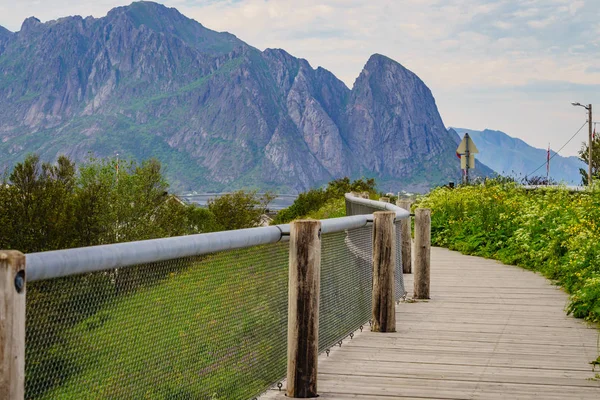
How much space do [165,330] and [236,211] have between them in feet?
382

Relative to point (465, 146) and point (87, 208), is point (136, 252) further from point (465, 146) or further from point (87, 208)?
point (87, 208)

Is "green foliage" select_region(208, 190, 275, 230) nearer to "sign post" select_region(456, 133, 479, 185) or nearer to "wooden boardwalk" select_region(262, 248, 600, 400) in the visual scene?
"sign post" select_region(456, 133, 479, 185)

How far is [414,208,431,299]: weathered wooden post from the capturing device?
11.3 m

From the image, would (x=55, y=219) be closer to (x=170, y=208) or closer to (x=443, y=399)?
(x=170, y=208)

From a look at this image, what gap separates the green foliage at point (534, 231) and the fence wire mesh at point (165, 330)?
4405 mm

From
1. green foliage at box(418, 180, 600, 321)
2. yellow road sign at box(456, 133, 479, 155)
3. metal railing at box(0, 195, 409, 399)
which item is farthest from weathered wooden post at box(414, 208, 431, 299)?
yellow road sign at box(456, 133, 479, 155)

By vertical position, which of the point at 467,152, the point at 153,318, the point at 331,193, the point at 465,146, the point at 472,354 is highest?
the point at 465,146

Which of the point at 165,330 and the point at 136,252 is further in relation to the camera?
the point at 165,330

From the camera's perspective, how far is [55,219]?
274ft

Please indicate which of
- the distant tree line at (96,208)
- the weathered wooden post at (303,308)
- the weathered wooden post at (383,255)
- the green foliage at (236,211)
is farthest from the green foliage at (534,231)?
the green foliage at (236,211)

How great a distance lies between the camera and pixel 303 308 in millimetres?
6047

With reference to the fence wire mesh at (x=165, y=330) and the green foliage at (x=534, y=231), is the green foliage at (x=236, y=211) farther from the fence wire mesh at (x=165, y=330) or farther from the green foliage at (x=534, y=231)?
the fence wire mesh at (x=165, y=330)

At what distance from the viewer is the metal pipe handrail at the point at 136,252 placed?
3445mm

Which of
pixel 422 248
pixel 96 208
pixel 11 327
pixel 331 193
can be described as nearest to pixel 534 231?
pixel 422 248
